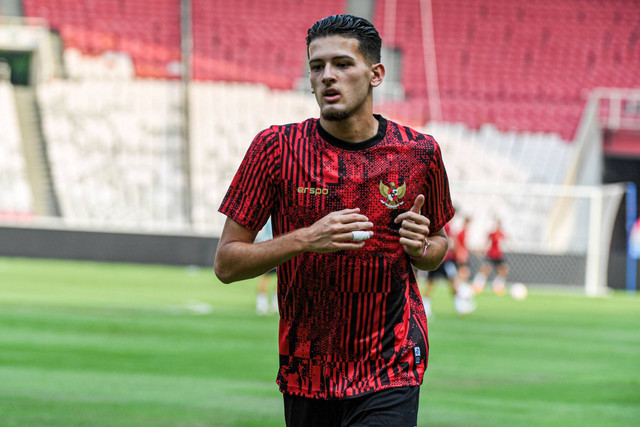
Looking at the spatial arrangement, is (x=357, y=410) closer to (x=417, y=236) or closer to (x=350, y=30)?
(x=417, y=236)

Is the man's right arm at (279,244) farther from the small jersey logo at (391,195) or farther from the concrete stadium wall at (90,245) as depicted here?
the concrete stadium wall at (90,245)

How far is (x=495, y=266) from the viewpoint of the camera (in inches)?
1042

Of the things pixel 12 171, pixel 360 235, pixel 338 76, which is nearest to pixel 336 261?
pixel 360 235

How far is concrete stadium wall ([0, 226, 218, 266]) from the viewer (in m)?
29.2

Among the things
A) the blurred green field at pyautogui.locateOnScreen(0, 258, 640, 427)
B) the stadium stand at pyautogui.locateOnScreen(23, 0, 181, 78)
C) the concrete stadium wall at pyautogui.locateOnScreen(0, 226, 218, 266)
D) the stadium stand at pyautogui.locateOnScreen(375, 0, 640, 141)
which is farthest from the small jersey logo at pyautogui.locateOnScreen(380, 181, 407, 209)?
the stadium stand at pyautogui.locateOnScreen(23, 0, 181, 78)

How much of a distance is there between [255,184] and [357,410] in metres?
0.86

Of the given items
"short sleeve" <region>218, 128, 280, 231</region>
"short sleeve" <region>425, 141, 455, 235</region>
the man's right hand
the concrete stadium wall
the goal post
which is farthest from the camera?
the concrete stadium wall

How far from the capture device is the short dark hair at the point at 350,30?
11.7ft

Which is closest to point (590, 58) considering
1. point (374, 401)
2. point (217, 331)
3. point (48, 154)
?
point (48, 154)

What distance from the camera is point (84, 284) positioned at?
2122cm

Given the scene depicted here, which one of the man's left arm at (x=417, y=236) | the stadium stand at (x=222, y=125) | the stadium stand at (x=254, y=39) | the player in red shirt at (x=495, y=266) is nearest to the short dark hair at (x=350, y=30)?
the man's left arm at (x=417, y=236)

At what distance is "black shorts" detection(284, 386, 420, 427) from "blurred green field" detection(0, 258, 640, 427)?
3832 mm

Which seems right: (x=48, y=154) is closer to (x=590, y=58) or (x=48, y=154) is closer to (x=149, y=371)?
(x=590, y=58)

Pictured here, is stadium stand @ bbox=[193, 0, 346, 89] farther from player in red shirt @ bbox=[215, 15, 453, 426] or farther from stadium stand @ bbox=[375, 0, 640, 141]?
player in red shirt @ bbox=[215, 15, 453, 426]
